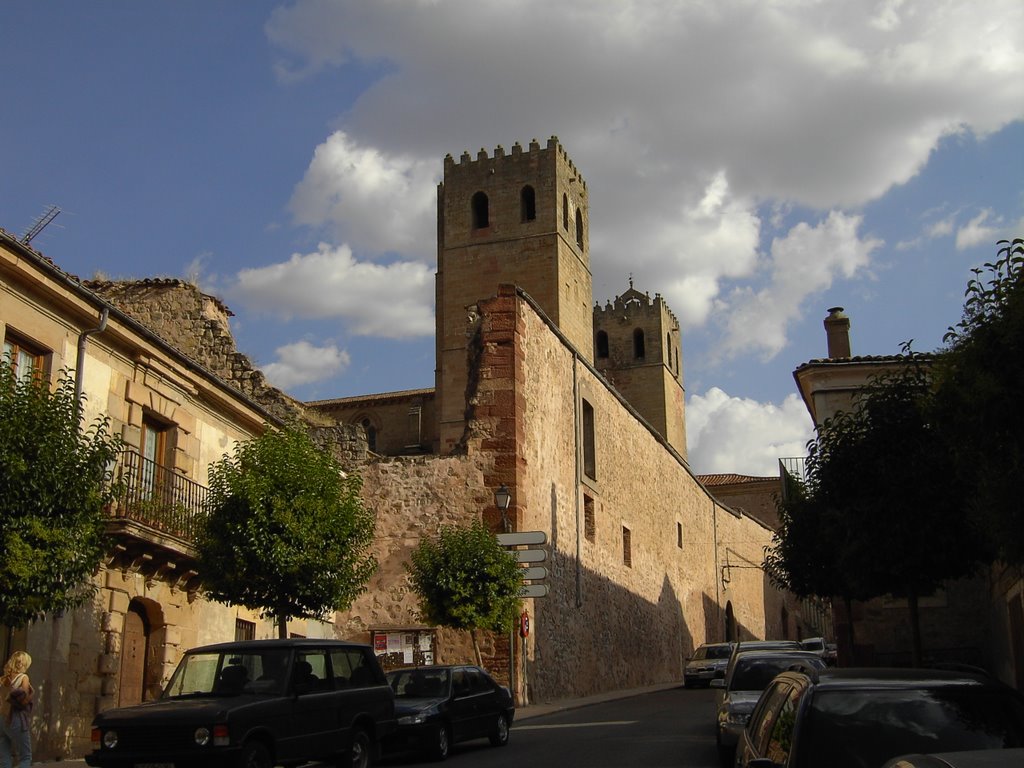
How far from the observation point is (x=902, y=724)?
17.4ft

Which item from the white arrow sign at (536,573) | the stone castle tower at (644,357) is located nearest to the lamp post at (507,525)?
the white arrow sign at (536,573)

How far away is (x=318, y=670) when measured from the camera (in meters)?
10.6

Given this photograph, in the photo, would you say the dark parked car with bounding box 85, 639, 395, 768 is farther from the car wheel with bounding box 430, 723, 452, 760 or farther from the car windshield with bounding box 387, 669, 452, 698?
the car windshield with bounding box 387, 669, 452, 698

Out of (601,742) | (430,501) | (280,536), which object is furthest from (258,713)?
(430,501)

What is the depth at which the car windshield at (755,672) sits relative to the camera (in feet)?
39.8

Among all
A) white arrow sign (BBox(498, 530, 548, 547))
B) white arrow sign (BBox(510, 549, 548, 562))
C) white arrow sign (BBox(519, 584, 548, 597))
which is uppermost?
white arrow sign (BBox(498, 530, 548, 547))

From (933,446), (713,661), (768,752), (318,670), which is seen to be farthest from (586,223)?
(768,752)

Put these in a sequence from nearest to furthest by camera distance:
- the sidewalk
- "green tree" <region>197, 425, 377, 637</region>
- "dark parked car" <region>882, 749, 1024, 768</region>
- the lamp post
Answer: "dark parked car" <region>882, 749, 1024, 768</region> → "green tree" <region>197, 425, 377, 637</region> → the lamp post → the sidewalk

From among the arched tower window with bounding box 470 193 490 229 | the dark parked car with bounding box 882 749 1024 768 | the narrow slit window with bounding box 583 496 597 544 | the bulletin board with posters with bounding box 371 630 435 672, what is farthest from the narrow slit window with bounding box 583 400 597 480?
the arched tower window with bounding box 470 193 490 229

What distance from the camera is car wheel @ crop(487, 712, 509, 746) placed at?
14453mm

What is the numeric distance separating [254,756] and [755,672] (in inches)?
226

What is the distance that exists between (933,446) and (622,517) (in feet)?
53.7

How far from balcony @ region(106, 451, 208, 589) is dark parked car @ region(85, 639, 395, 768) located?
389cm

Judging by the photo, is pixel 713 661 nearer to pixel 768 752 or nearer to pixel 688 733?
pixel 688 733
